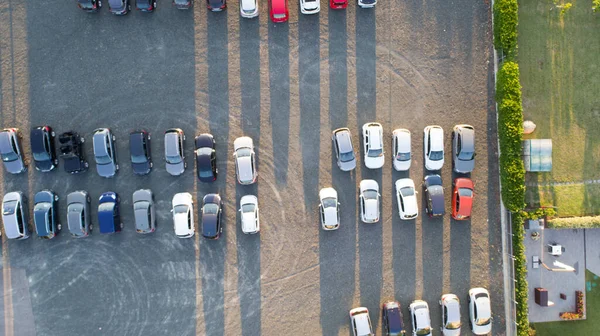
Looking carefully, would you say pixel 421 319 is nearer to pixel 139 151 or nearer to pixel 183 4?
pixel 139 151

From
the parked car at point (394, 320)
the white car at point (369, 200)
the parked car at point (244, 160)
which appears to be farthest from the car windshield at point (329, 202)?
the parked car at point (394, 320)

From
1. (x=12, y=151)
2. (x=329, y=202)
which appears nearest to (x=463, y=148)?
(x=329, y=202)

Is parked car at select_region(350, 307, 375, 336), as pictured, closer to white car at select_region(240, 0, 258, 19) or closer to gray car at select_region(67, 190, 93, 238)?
gray car at select_region(67, 190, 93, 238)

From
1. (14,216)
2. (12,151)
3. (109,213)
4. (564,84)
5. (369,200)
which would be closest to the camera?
(12,151)

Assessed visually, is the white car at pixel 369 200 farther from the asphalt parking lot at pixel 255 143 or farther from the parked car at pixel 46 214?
the parked car at pixel 46 214

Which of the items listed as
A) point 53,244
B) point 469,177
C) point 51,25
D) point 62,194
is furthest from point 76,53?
point 469,177

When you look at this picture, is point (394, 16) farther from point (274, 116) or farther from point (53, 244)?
point (53, 244)
